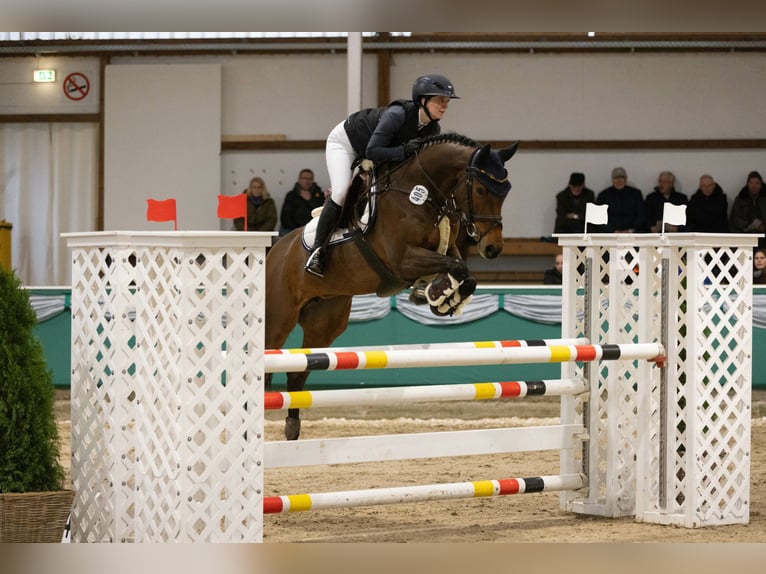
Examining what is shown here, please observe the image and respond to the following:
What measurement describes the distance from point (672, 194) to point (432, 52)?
2866 millimetres

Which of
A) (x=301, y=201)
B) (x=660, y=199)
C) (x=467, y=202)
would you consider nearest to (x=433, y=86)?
(x=467, y=202)

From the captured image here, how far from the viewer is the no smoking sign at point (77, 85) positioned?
11.8 m

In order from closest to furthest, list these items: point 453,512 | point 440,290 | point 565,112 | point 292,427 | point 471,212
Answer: point 453,512
point 440,290
point 471,212
point 292,427
point 565,112

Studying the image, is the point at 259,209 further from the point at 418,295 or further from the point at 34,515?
the point at 34,515

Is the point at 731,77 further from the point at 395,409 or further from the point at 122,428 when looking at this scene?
the point at 122,428

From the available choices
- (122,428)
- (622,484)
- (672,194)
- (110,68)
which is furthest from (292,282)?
(110,68)

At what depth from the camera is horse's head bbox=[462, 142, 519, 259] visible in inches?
179

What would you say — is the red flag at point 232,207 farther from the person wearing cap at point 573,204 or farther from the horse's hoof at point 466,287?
the person wearing cap at point 573,204

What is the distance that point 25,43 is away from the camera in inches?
459

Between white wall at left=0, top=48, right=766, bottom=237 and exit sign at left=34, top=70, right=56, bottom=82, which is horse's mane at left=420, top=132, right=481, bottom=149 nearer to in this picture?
white wall at left=0, top=48, right=766, bottom=237

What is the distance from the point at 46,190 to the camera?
472 inches

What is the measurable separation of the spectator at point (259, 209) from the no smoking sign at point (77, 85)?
2297mm

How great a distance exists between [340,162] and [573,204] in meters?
6.01

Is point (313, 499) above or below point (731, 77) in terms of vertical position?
below
